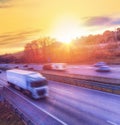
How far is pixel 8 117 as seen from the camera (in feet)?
76.5

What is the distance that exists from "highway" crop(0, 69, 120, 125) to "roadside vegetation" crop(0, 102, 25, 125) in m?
2.96

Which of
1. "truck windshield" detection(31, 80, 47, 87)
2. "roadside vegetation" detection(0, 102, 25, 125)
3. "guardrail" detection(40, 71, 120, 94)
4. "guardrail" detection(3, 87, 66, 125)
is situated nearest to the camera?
"guardrail" detection(3, 87, 66, 125)

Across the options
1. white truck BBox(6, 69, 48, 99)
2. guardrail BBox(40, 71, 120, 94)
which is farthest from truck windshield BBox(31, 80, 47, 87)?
guardrail BBox(40, 71, 120, 94)

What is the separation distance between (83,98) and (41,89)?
216 inches

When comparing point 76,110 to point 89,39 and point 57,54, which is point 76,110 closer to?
point 57,54

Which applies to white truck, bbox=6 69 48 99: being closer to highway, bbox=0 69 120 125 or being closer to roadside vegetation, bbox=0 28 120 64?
highway, bbox=0 69 120 125

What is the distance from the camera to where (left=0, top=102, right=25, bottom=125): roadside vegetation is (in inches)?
831

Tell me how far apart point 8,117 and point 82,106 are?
771 cm

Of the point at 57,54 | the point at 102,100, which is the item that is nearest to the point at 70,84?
the point at 102,100

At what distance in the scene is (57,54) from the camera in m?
99.6

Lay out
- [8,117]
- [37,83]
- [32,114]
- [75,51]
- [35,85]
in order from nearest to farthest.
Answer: [32,114], [8,117], [35,85], [37,83], [75,51]

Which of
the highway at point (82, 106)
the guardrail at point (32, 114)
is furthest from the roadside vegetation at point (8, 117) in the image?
the highway at point (82, 106)

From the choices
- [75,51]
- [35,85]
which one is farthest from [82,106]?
[75,51]

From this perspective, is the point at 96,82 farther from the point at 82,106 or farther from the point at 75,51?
the point at 75,51
